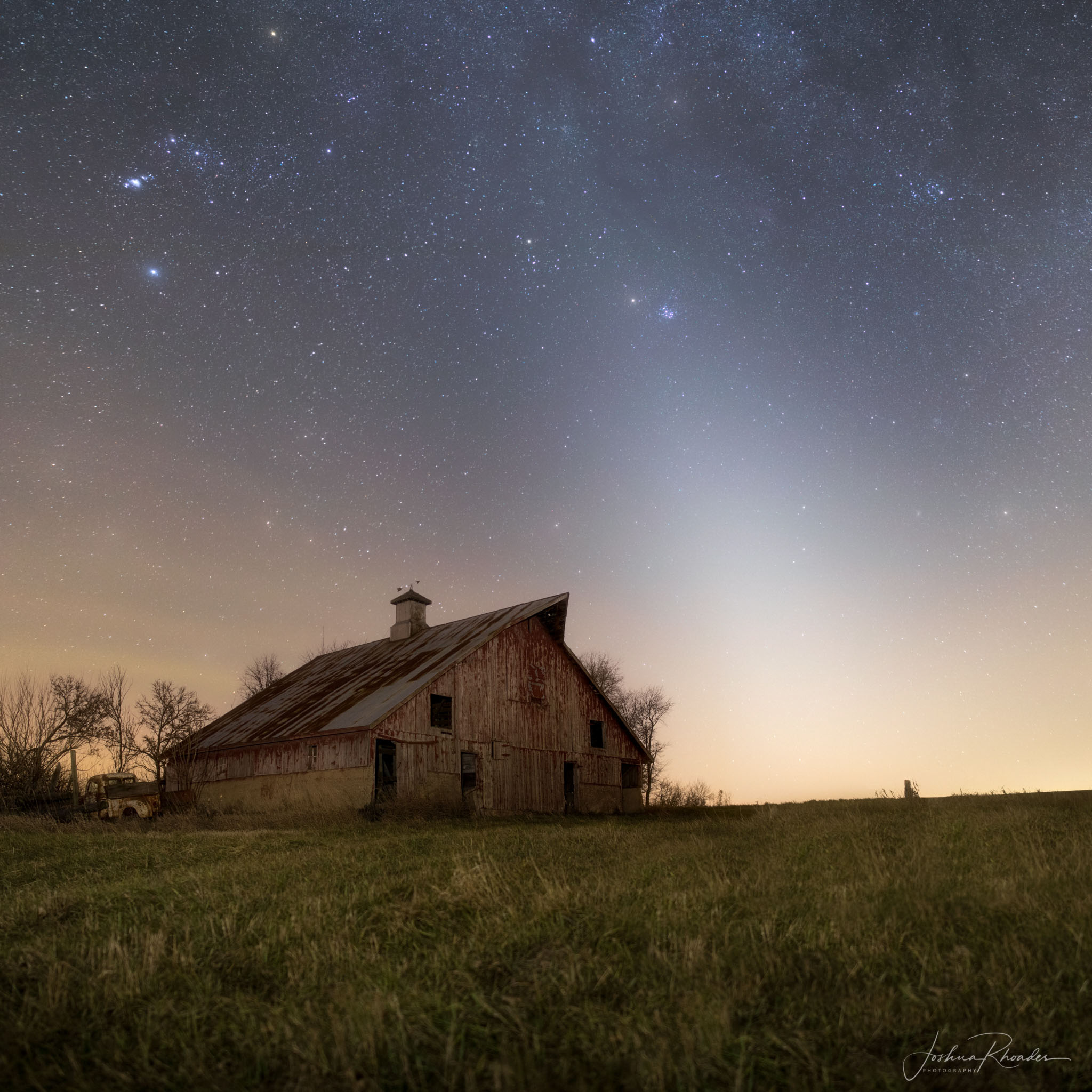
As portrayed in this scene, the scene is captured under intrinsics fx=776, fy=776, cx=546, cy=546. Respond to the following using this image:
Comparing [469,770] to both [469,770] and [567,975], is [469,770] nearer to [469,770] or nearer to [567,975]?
[469,770]

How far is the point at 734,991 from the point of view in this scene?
13.0 ft

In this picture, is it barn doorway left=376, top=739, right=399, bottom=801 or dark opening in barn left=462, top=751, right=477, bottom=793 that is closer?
barn doorway left=376, top=739, right=399, bottom=801

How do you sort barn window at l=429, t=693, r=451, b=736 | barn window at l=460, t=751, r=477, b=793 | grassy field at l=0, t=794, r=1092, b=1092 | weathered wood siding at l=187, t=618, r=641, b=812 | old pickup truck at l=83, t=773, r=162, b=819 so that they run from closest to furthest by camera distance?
grassy field at l=0, t=794, r=1092, b=1092 < weathered wood siding at l=187, t=618, r=641, b=812 < barn window at l=429, t=693, r=451, b=736 < barn window at l=460, t=751, r=477, b=793 < old pickup truck at l=83, t=773, r=162, b=819

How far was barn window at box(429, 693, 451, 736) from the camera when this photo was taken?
79.7 feet

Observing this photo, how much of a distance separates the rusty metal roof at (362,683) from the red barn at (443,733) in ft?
0.26

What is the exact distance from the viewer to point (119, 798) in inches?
1180

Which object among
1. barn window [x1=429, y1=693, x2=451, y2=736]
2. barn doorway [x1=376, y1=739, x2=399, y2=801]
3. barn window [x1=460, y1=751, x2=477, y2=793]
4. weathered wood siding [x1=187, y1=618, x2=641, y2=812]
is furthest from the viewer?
barn window [x1=460, y1=751, x2=477, y2=793]

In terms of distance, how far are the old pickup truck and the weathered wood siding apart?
3.22 metres

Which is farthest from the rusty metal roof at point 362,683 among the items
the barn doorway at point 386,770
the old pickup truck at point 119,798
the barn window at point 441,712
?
the old pickup truck at point 119,798

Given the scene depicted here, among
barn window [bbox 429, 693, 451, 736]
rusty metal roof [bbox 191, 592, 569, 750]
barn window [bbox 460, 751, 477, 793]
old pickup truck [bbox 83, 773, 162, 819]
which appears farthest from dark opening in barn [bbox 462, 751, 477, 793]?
old pickup truck [bbox 83, 773, 162, 819]

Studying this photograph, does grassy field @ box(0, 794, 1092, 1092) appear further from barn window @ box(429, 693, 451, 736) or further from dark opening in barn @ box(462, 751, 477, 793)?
dark opening in barn @ box(462, 751, 477, 793)

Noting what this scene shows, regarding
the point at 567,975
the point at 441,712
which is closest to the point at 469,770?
the point at 441,712

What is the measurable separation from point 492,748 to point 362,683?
5595mm

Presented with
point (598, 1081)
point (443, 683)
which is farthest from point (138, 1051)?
point (443, 683)
